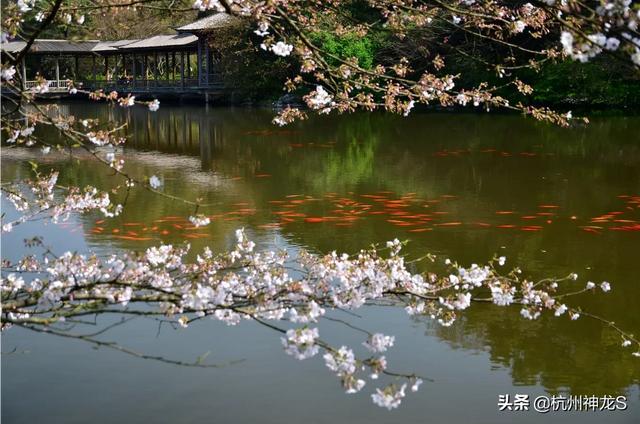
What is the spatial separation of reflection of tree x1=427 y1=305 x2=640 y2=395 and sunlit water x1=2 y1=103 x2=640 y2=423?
0.05 ft

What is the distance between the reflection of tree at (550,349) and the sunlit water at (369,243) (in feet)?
0.05

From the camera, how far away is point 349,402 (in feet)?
14.5

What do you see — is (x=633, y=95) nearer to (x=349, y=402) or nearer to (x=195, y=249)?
(x=195, y=249)

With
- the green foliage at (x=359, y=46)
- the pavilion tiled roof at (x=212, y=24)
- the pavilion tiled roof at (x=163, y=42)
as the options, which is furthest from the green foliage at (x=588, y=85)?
the pavilion tiled roof at (x=163, y=42)

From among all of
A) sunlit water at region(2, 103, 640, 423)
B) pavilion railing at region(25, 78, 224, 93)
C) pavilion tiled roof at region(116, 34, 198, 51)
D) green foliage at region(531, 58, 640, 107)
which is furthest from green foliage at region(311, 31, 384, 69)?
sunlit water at region(2, 103, 640, 423)

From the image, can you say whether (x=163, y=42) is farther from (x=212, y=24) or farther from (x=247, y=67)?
(x=247, y=67)

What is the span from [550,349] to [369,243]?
289 cm

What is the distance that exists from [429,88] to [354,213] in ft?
19.0

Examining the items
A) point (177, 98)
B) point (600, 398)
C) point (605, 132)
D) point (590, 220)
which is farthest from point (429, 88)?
point (177, 98)

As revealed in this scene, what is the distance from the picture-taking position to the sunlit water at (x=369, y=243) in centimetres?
443

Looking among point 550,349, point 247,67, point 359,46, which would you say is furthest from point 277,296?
point 247,67

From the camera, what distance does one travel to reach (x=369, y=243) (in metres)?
7.75

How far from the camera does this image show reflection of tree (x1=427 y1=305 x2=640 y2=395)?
4664 mm

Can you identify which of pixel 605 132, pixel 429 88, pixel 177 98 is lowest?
pixel 177 98
